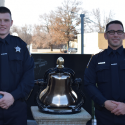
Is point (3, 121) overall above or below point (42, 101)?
below

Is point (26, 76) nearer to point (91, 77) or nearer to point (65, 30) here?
point (91, 77)

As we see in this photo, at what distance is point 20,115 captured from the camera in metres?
1.91

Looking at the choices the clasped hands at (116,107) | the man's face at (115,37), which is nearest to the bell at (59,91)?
the clasped hands at (116,107)

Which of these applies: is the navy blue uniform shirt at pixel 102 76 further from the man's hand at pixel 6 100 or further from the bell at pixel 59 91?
the man's hand at pixel 6 100

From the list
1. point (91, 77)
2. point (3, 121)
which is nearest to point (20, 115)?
point (3, 121)

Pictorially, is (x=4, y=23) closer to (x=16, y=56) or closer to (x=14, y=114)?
(x=16, y=56)

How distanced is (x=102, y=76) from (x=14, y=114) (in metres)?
0.94

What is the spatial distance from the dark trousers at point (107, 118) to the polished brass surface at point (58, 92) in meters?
0.31

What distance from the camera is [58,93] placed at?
2.06m

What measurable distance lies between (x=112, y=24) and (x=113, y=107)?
0.80 metres

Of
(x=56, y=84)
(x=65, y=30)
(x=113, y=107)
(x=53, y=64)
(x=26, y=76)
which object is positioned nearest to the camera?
(x=113, y=107)

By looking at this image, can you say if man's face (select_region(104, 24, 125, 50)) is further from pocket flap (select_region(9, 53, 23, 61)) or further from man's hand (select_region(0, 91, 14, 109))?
man's hand (select_region(0, 91, 14, 109))

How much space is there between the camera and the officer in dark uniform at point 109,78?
1.85 meters

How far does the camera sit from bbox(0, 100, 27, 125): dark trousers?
72.6 inches
